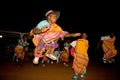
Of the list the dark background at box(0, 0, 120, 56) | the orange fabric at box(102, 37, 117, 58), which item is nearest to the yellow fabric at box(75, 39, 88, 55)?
the orange fabric at box(102, 37, 117, 58)

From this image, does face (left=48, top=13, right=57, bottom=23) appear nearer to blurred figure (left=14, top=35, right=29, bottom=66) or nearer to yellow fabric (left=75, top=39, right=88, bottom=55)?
yellow fabric (left=75, top=39, right=88, bottom=55)

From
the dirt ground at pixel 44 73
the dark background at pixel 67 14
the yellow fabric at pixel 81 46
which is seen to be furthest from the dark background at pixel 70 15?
the yellow fabric at pixel 81 46

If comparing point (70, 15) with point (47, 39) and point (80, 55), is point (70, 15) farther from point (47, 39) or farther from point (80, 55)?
point (47, 39)

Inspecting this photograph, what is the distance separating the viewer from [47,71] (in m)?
12.1

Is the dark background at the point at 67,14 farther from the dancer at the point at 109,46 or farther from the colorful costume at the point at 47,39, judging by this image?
the colorful costume at the point at 47,39

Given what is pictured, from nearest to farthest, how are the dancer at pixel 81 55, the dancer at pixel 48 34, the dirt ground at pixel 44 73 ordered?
the dancer at pixel 48 34 → the dancer at pixel 81 55 → the dirt ground at pixel 44 73

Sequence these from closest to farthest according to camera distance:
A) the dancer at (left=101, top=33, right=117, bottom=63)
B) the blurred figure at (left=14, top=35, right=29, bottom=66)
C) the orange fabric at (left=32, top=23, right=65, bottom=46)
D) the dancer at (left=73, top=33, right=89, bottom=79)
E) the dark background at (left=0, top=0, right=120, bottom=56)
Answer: the orange fabric at (left=32, top=23, right=65, bottom=46) → the dancer at (left=73, top=33, right=89, bottom=79) → the blurred figure at (left=14, top=35, right=29, bottom=66) → the dancer at (left=101, top=33, right=117, bottom=63) → the dark background at (left=0, top=0, right=120, bottom=56)

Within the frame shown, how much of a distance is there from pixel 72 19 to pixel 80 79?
13885 mm

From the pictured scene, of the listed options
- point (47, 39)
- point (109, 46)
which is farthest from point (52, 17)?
point (109, 46)

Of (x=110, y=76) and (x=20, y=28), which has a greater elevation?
(x=20, y=28)

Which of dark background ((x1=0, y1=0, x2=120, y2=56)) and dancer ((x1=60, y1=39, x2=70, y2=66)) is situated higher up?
dark background ((x1=0, y1=0, x2=120, y2=56))

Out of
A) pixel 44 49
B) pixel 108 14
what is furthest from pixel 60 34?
pixel 108 14

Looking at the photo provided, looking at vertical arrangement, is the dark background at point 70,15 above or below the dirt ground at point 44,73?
above

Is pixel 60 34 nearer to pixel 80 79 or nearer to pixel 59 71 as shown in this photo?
pixel 80 79
